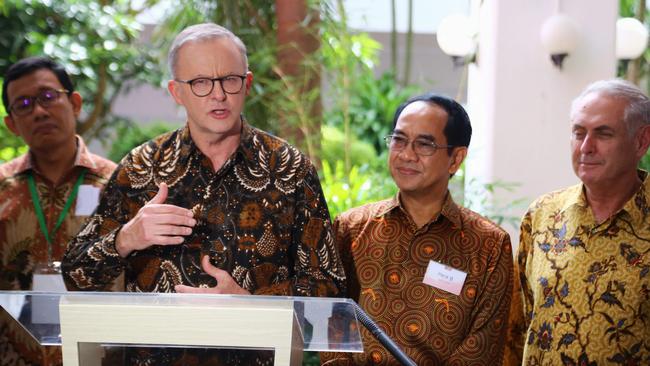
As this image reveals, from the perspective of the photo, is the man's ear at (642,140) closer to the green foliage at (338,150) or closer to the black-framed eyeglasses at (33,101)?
the black-framed eyeglasses at (33,101)

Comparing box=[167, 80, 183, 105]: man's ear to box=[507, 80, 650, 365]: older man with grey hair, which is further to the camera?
box=[507, 80, 650, 365]: older man with grey hair

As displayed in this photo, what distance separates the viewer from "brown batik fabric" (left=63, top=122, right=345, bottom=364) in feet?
8.16

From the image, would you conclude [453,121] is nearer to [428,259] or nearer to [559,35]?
[428,259]

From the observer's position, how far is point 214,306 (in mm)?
1708

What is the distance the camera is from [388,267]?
288 centimetres

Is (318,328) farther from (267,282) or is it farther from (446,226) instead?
(446,226)

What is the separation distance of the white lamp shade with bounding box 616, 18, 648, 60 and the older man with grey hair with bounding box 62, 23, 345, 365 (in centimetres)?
558

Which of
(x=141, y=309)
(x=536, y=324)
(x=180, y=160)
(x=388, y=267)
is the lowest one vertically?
(x=536, y=324)

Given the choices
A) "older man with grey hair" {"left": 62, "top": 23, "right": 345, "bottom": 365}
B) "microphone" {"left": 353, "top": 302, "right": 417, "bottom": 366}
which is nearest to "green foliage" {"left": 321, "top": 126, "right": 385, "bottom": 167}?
"older man with grey hair" {"left": 62, "top": 23, "right": 345, "bottom": 365}

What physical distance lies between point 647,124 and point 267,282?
138 cm

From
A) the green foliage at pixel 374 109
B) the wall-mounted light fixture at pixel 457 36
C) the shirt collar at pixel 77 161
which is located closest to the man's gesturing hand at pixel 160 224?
the shirt collar at pixel 77 161

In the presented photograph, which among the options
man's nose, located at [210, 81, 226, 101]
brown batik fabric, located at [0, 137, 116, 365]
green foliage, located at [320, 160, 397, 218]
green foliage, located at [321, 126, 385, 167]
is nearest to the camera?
man's nose, located at [210, 81, 226, 101]

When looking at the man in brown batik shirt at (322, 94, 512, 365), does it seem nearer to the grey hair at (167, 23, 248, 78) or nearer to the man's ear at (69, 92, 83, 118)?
the grey hair at (167, 23, 248, 78)

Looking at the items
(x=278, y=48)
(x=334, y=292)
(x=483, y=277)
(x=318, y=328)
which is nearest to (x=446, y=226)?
(x=483, y=277)
